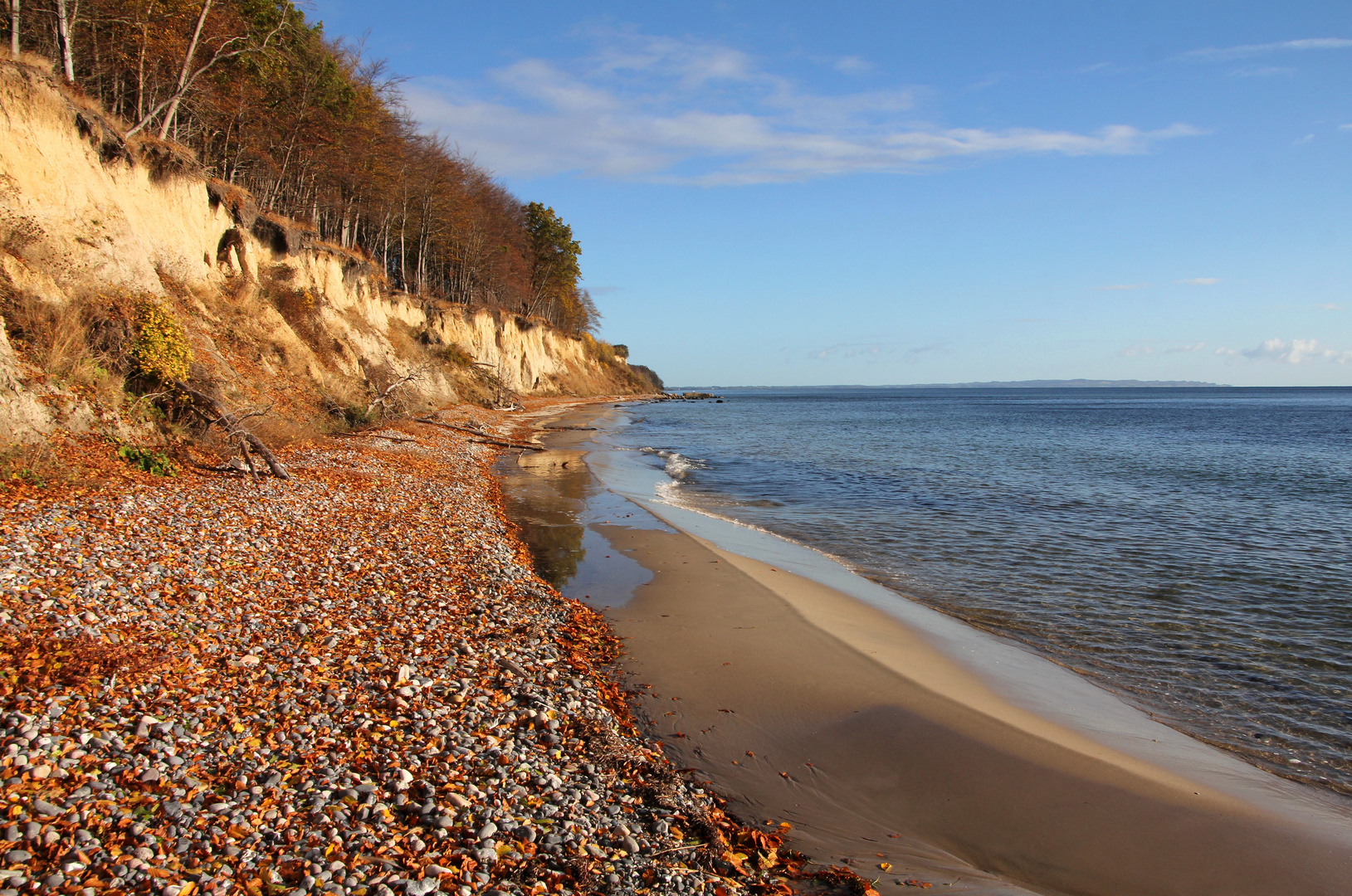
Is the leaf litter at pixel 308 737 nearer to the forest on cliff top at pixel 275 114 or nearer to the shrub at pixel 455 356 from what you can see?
the forest on cliff top at pixel 275 114

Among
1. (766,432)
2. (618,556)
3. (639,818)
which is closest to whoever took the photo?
(639,818)

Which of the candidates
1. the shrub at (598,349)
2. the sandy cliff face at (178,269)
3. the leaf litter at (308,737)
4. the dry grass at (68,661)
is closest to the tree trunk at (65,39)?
the sandy cliff face at (178,269)

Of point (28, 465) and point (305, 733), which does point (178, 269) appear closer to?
point (28, 465)

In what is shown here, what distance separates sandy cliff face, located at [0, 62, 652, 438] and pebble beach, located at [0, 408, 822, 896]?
5414mm

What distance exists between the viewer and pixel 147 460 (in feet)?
38.9

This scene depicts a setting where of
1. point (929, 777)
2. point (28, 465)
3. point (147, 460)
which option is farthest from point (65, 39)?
point (929, 777)

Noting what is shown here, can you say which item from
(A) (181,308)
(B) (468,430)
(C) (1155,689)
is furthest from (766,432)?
(C) (1155,689)

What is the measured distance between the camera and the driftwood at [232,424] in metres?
13.2

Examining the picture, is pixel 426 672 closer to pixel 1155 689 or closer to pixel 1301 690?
pixel 1155 689

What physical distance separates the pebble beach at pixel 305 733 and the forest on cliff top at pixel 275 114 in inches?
643

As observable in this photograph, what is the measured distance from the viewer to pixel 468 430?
95.2ft

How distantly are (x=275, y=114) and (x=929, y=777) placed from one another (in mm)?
34529

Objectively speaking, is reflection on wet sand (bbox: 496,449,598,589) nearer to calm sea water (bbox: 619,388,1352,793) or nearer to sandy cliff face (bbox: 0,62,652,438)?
calm sea water (bbox: 619,388,1352,793)

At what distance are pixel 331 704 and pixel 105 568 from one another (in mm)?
3838
